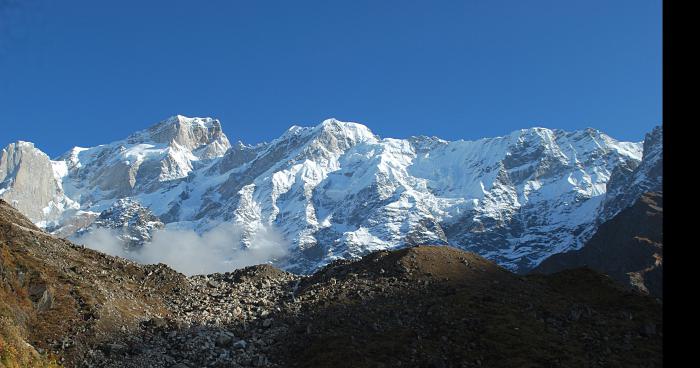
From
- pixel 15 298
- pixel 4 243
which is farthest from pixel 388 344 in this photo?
pixel 4 243

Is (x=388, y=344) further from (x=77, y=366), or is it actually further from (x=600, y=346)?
(x=77, y=366)

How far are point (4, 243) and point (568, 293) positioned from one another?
129 feet

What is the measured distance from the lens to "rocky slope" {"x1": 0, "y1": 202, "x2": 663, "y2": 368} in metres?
34.3

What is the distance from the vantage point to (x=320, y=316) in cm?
4184

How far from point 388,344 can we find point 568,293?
1834 centimetres

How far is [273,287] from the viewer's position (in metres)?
53.4

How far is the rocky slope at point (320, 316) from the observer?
34.3 m

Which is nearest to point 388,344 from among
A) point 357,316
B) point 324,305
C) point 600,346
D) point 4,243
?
point 357,316

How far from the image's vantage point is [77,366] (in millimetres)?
32000
